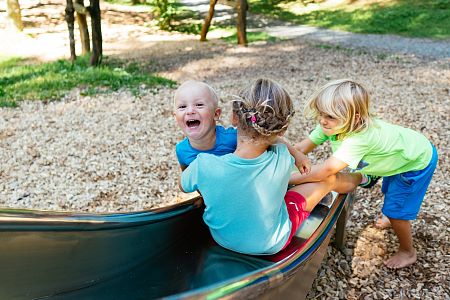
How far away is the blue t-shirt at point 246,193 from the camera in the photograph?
1667mm

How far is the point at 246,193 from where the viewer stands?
168cm

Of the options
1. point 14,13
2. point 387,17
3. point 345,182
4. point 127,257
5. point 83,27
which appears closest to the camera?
point 127,257

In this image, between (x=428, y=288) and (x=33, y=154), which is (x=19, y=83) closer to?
(x=33, y=154)

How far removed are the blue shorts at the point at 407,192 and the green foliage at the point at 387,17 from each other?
987cm

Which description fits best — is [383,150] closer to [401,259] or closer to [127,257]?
[401,259]

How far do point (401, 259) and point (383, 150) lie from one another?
80cm

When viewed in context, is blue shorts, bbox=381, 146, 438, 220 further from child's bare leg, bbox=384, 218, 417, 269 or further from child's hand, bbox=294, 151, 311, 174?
child's hand, bbox=294, 151, 311, 174

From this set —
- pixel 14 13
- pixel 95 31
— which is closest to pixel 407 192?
pixel 95 31

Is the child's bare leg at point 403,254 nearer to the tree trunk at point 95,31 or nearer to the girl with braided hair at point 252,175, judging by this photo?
the girl with braided hair at point 252,175

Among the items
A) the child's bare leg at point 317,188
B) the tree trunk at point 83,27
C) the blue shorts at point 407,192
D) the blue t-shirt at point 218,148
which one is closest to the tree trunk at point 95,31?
the tree trunk at point 83,27

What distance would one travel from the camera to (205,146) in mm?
2084

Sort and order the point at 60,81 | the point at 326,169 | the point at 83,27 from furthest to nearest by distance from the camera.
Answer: the point at 83,27 → the point at 60,81 → the point at 326,169

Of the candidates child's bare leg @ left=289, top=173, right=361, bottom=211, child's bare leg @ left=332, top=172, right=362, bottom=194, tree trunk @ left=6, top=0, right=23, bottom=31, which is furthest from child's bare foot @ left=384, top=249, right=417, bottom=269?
tree trunk @ left=6, top=0, right=23, bottom=31

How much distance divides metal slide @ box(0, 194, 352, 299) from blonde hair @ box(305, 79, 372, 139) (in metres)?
0.44
